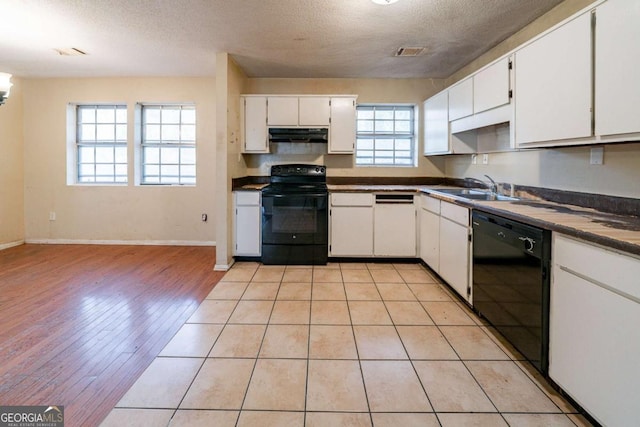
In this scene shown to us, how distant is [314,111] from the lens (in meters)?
4.29

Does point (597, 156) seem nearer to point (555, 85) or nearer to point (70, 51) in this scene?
point (555, 85)

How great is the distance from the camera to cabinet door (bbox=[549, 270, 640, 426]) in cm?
126

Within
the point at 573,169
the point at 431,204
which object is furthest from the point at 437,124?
the point at 573,169

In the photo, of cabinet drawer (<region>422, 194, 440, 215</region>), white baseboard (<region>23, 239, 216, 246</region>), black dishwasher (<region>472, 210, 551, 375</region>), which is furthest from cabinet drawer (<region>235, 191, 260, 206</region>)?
black dishwasher (<region>472, 210, 551, 375</region>)

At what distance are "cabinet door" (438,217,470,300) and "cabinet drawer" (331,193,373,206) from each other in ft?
3.25

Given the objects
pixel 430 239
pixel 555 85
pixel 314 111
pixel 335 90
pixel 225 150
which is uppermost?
pixel 335 90

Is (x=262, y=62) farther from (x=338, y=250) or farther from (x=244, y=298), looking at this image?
(x=244, y=298)

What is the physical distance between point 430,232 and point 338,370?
2.17 m

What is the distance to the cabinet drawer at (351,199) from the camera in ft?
13.3

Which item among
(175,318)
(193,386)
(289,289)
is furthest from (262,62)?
(193,386)

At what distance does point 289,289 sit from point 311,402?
1.61 meters

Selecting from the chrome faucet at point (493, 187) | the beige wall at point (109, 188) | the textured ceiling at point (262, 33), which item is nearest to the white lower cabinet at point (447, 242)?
the chrome faucet at point (493, 187)

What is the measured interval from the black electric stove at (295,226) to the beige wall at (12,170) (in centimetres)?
376

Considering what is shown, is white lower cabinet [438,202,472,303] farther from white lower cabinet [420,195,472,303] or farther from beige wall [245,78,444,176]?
beige wall [245,78,444,176]
